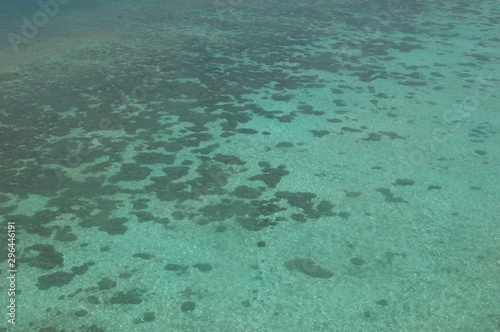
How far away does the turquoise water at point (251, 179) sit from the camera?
1955 millimetres

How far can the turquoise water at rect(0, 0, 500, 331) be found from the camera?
1.96 meters

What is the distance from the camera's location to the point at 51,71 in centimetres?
401

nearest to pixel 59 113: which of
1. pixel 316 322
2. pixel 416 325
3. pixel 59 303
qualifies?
pixel 59 303

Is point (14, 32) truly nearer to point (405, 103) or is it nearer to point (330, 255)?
point (405, 103)

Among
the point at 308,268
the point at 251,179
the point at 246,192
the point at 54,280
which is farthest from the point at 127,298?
the point at 251,179

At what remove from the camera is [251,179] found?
2.70 m

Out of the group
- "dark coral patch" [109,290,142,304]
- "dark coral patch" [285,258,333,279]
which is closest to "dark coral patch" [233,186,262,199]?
"dark coral patch" [285,258,333,279]

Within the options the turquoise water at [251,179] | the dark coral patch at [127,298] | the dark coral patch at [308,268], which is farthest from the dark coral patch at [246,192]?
the dark coral patch at [127,298]

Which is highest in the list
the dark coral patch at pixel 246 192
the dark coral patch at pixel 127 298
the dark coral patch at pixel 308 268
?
the dark coral patch at pixel 246 192

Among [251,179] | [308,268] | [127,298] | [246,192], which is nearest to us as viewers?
[127,298]

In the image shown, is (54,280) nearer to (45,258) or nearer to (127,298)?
(45,258)

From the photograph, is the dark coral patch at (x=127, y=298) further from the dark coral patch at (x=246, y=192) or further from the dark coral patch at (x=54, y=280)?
the dark coral patch at (x=246, y=192)

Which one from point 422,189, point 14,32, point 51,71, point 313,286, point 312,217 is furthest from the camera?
point 14,32

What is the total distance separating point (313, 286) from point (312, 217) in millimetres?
458
